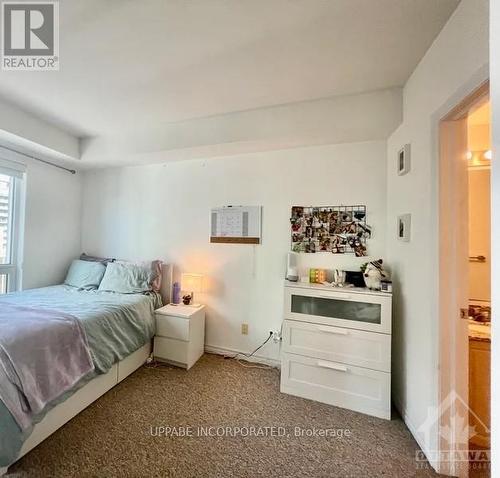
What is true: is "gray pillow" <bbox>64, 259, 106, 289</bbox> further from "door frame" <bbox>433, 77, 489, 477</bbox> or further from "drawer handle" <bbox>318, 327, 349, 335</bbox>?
"door frame" <bbox>433, 77, 489, 477</bbox>

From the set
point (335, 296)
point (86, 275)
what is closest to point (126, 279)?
point (86, 275)

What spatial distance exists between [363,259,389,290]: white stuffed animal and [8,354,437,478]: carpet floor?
968 millimetres

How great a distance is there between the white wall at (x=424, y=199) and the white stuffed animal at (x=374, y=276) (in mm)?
139

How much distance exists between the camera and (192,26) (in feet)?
4.45

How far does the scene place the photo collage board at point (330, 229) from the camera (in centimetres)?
226

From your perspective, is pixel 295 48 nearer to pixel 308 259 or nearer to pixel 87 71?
pixel 87 71

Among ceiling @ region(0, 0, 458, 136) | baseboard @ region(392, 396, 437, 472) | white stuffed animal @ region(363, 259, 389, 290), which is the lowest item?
baseboard @ region(392, 396, 437, 472)

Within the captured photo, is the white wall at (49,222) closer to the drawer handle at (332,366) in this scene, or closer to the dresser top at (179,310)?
the dresser top at (179,310)

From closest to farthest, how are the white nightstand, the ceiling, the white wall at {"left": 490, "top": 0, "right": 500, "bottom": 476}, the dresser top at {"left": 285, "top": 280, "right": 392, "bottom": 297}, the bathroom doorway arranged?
1. the white wall at {"left": 490, "top": 0, "right": 500, "bottom": 476}
2. the ceiling
3. the bathroom doorway
4. the dresser top at {"left": 285, "top": 280, "right": 392, "bottom": 297}
5. the white nightstand

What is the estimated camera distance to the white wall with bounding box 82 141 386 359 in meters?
2.29

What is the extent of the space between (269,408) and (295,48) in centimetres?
254

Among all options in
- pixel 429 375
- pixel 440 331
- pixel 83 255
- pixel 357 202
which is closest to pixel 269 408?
pixel 429 375

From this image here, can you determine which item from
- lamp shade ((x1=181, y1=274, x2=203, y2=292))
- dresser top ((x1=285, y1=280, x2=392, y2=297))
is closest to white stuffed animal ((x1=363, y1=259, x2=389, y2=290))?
dresser top ((x1=285, y1=280, x2=392, y2=297))

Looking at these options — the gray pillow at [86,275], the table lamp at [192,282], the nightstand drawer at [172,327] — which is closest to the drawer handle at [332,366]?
the nightstand drawer at [172,327]
